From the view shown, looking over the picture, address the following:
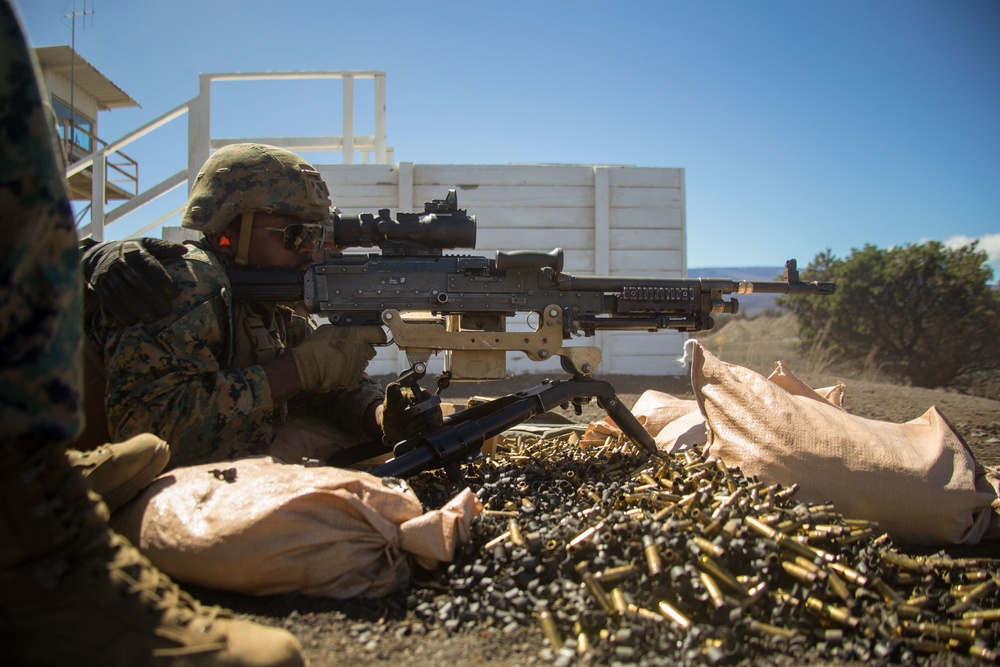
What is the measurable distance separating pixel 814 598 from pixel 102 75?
19.6 metres

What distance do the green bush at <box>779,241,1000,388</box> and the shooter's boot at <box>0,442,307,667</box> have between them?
1235cm

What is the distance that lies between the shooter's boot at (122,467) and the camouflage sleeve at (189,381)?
0.49 m

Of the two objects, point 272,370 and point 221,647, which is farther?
point 272,370

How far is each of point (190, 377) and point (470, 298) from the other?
5.81 ft

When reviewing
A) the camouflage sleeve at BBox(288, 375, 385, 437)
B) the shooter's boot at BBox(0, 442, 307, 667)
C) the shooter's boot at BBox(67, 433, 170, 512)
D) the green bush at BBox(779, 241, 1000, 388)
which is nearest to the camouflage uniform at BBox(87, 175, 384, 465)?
the shooter's boot at BBox(67, 433, 170, 512)

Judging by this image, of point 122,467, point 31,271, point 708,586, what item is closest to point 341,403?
point 122,467

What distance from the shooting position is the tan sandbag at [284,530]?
7.61 feet

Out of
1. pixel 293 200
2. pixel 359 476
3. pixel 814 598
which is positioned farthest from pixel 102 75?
pixel 814 598

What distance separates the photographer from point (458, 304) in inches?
171

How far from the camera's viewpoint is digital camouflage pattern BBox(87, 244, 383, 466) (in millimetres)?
3025

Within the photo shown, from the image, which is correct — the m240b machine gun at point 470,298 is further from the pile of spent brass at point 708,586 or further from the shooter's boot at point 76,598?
the shooter's boot at point 76,598

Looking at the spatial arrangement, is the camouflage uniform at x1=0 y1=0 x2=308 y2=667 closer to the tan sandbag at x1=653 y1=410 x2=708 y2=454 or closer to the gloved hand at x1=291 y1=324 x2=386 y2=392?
the gloved hand at x1=291 y1=324 x2=386 y2=392

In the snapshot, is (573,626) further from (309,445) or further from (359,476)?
(309,445)

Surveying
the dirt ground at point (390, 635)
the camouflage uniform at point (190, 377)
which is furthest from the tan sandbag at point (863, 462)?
the camouflage uniform at point (190, 377)
